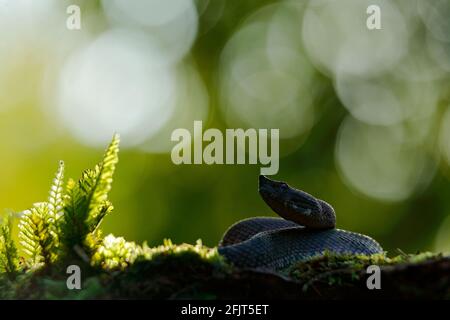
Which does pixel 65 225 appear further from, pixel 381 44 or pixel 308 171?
pixel 381 44

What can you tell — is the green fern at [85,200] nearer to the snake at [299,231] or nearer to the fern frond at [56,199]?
the fern frond at [56,199]

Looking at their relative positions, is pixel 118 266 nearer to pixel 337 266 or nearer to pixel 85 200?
pixel 85 200

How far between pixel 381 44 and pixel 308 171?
4.70 meters

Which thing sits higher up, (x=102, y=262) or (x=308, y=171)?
(x=308, y=171)

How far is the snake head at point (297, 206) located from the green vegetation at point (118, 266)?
97 cm

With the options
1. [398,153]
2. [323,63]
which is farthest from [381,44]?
[398,153]

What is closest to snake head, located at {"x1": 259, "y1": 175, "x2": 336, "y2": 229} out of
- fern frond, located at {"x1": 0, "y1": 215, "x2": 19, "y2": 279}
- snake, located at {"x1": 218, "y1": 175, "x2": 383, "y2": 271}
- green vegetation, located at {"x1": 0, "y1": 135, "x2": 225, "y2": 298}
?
snake, located at {"x1": 218, "y1": 175, "x2": 383, "y2": 271}

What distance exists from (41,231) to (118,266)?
51 centimetres

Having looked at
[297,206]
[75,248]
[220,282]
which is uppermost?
[297,206]

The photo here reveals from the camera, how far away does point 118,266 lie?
8.48ft

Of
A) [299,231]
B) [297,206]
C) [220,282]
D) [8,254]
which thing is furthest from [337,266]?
[8,254]

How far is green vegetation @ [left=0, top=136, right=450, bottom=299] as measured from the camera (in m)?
2.35

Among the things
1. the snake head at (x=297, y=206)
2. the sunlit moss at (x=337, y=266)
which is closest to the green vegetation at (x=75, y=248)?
the sunlit moss at (x=337, y=266)
